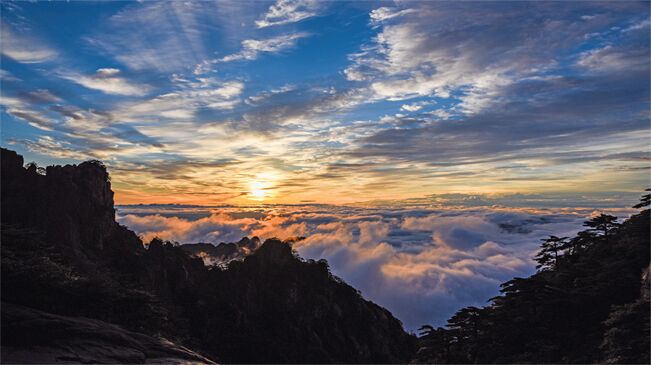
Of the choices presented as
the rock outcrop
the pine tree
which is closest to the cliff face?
the rock outcrop

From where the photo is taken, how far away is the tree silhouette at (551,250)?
58.7 meters

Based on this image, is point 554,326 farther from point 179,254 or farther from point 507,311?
point 179,254

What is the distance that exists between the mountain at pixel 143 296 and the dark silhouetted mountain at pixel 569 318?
95.2 feet

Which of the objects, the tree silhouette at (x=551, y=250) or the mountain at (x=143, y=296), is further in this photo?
the tree silhouette at (x=551, y=250)

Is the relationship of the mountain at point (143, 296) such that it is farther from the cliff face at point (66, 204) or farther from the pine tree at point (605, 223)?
the pine tree at point (605, 223)

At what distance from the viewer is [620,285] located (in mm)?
36500

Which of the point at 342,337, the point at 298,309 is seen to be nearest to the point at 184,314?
the point at 298,309

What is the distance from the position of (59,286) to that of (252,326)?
62490 millimetres

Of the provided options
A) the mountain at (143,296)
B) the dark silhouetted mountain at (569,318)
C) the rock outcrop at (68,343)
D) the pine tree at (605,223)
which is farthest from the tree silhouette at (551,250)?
the rock outcrop at (68,343)

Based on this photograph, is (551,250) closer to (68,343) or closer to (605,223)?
(605,223)

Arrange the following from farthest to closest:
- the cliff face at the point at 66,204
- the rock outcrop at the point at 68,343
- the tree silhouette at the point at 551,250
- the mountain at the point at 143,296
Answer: the tree silhouette at the point at 551,250 < the cliff face at the point at 66,204 < the mountain at the point at 143,296 < the rock outcrop at the point at 68,343

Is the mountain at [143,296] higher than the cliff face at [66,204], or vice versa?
the cliff face at [66,204]

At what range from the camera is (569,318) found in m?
36.8

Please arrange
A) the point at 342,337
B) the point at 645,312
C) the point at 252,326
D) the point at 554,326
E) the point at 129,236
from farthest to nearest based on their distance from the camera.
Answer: the point at 342,337, the point at 252,326, the point at 129,236, the point at 554,326, the point at 645,312
